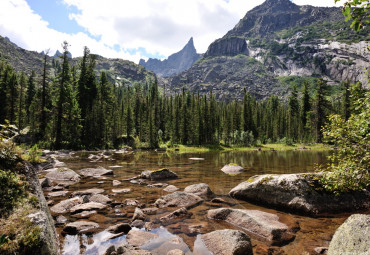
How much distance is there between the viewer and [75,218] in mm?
9523

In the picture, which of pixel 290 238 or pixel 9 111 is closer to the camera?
pixel 290 238

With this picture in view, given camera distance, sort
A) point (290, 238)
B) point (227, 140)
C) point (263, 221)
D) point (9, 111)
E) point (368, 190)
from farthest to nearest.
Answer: point (227, 140), point (9, 111), point (368, 190), point (263, 221), point (290, 238)

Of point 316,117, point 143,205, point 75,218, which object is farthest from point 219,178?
point 316,117

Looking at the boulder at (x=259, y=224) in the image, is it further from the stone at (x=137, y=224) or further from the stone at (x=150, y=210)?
the stone at (x=137, y=224)

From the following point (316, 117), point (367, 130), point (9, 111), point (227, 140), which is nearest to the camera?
point (367, 130)

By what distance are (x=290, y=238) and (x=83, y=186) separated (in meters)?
13.9

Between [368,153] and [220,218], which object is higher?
Result: [368,153]

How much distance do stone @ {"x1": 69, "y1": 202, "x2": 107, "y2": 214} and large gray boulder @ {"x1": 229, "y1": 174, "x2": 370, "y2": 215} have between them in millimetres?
8764

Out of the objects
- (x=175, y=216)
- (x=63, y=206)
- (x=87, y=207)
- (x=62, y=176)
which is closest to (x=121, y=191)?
(x=87, y=207)

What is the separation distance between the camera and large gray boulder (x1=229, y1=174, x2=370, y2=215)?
10.2 meters

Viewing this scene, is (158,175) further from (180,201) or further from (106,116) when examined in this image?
(106,116)

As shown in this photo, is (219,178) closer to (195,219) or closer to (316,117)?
(195,219)

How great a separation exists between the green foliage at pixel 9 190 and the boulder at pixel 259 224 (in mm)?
7416

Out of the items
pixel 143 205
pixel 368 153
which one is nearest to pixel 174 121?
pixel 143 205
